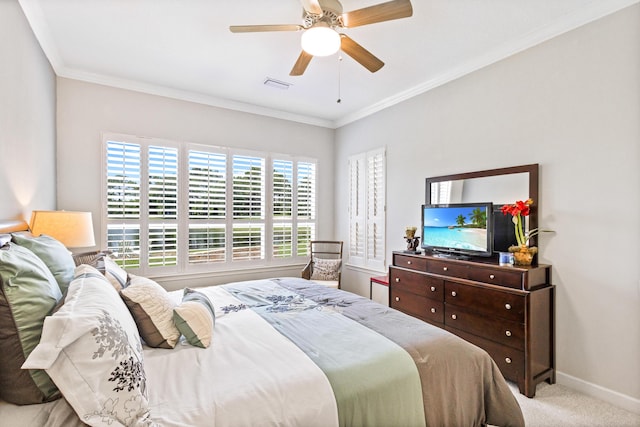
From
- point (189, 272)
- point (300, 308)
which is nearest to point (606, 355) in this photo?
point (300, 308)

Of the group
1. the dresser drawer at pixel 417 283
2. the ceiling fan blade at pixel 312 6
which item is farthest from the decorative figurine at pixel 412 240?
the ceiling fan blade at pixel 312 6

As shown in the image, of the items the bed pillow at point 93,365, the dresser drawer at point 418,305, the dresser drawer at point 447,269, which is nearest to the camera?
the bed pillow at point 93,365

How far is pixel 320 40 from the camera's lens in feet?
6.34

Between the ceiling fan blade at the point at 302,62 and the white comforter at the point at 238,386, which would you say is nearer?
the white comforter at the point at 238,386

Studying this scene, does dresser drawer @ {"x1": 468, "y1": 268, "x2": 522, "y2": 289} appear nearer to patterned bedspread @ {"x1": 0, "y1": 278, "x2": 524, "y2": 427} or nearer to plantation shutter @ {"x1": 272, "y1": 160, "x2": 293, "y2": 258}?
patterned bedspread @ {"x1": 0, "y1": 278, "x2": 524, "y2": 427}

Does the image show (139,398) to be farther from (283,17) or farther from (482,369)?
(283,17)

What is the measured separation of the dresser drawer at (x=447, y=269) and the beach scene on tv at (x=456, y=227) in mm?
256

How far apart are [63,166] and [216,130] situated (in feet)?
5.52

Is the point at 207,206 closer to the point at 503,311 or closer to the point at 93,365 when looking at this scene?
the point at 93,365

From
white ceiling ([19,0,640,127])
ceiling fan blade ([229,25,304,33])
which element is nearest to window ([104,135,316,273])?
white ceiling ([19,0,640,127])

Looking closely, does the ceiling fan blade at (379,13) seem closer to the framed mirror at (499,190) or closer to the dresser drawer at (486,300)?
the framed mirror at (499,190)

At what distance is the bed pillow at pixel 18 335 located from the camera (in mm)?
981

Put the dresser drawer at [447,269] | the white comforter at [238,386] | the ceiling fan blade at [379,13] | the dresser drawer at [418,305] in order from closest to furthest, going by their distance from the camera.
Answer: the white comforter at [238,386]
the ceiling fan blade at [379,13]
the dresser drawer at [447,269]
the dresser drawer at [418,305]

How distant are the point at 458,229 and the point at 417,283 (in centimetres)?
67
